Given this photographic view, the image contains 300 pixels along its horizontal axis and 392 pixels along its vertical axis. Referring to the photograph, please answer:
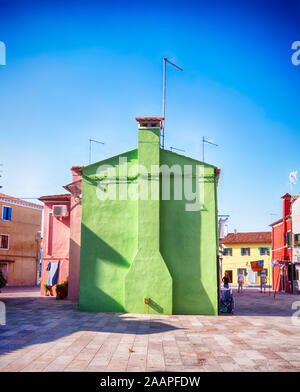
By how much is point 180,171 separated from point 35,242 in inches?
973

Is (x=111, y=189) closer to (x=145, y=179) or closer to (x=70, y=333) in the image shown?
(x=145, y=179)

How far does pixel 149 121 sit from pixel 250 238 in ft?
109

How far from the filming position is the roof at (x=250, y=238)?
44.5 metres

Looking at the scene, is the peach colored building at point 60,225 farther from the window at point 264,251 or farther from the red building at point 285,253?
the window at point 264,251

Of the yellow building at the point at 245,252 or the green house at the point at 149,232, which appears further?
the yellow building at the point at 245,252

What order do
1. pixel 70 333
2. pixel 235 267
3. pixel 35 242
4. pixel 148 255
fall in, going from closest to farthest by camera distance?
pixel 70 333, pixel 148 255, pixel 35 242, pixel 235 267

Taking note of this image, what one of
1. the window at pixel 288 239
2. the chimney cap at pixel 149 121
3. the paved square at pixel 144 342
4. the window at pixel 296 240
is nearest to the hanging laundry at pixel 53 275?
the paved square at pixel 144 342

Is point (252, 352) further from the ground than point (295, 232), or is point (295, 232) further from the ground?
point (295, 232)

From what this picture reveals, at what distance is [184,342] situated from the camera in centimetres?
984

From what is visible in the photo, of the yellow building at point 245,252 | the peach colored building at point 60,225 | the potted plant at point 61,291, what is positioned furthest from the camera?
the yellow building at point 245,252

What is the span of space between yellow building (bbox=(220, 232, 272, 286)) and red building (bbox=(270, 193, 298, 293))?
923cm

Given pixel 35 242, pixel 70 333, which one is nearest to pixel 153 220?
pixel 70 333

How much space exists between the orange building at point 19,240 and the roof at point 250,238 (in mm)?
22764
